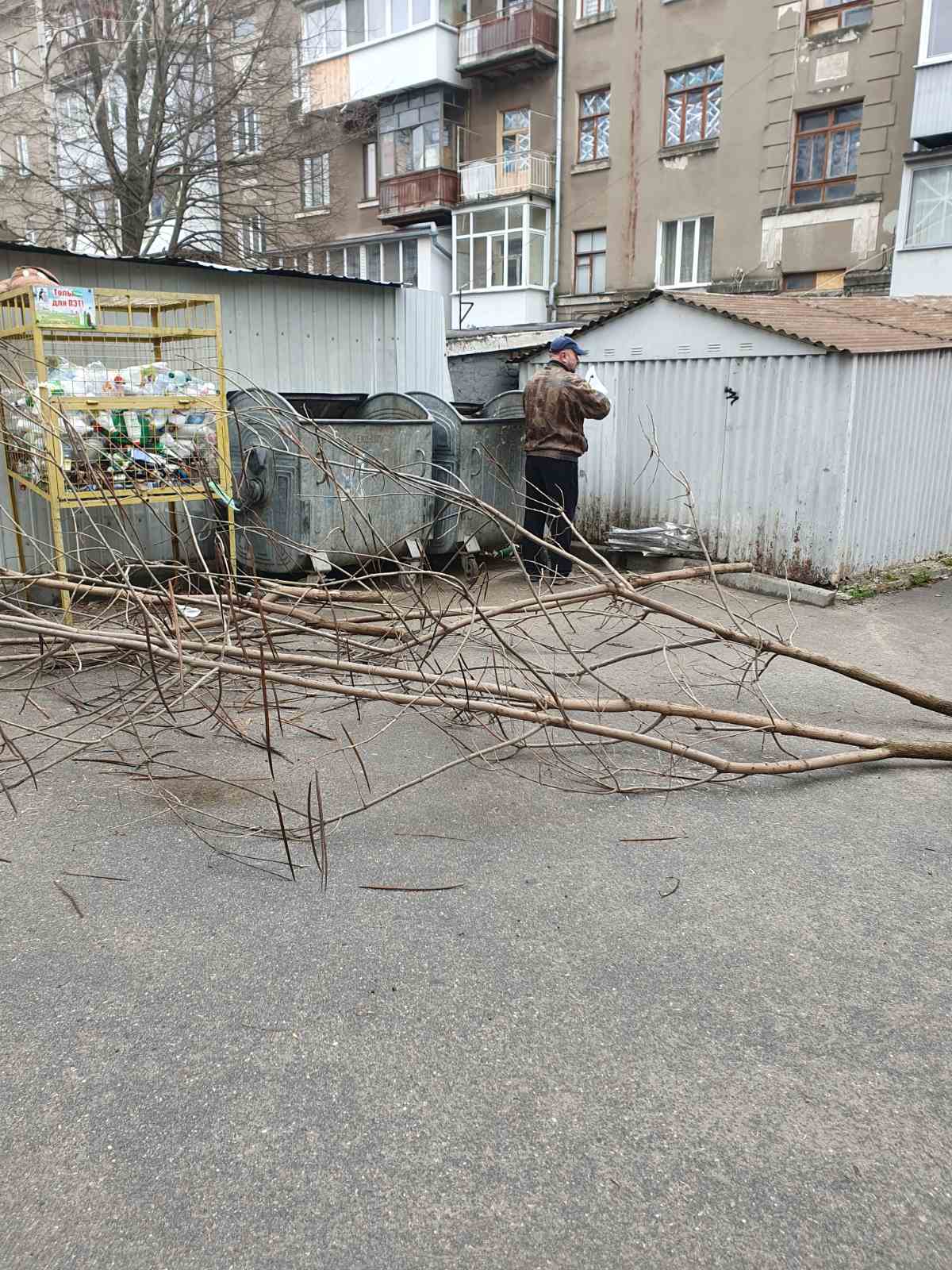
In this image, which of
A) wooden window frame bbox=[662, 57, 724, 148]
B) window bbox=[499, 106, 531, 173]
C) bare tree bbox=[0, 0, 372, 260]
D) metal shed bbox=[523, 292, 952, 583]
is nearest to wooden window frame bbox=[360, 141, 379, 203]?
window bbox=[499, 106, 531, 173]

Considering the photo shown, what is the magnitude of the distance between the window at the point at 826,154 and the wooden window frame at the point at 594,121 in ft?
16.4

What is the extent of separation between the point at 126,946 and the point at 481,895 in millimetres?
1108

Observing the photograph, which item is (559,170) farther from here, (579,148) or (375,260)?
(375,260)

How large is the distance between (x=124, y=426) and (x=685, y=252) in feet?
63.3

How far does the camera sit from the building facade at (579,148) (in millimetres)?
19250

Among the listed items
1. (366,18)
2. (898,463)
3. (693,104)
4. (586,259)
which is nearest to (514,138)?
(586,259)

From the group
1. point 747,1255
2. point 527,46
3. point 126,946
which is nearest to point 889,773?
point 747,1255

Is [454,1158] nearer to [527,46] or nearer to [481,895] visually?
[481,895]

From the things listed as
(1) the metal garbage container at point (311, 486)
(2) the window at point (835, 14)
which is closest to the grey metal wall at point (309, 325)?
(1) the metal garbage container at point (311, 486)

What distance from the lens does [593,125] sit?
79.7ft

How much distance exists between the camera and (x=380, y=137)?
1083 inches

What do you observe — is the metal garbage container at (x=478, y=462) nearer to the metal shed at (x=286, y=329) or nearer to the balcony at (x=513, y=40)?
the metal shed at (x=286, y=329)

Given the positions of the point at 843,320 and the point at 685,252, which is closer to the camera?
the point at 843,320

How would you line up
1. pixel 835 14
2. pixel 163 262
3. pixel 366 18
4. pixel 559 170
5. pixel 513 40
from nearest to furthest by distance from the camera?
pixel 163 262
pixel 835 14
pixel 513 40
pixel 559 170
pixel 366 18
